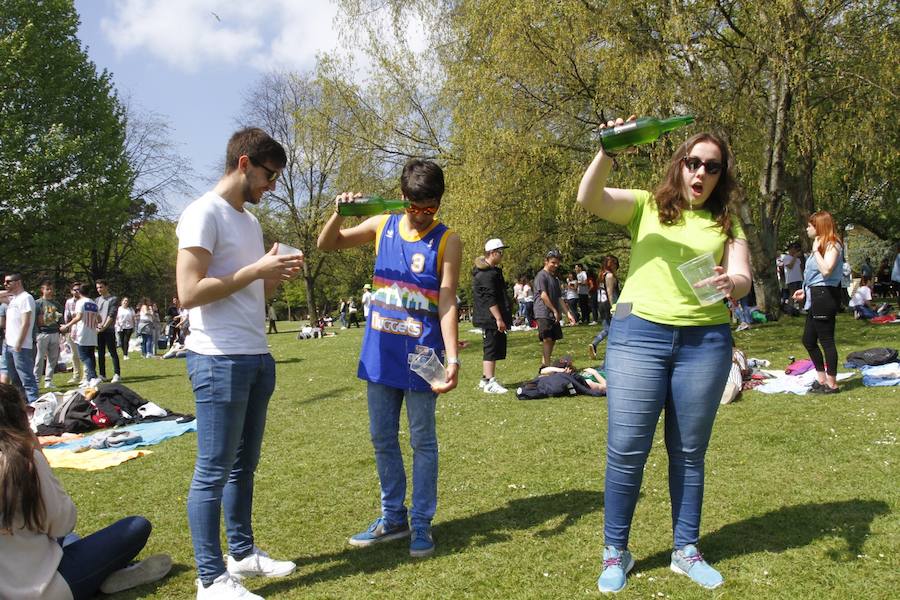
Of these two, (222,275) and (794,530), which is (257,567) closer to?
(222,275)

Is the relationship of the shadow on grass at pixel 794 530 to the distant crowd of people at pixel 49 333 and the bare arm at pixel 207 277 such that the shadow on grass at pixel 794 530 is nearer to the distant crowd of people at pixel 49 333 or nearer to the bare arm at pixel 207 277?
the bare arm at pixel 207 277

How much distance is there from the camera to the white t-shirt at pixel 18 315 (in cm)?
930

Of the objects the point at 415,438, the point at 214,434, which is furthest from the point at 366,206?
the point at 214,434

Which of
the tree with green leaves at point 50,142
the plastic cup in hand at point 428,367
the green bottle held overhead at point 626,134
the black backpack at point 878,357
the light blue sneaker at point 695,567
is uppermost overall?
the tree with green leaves at point 50,142

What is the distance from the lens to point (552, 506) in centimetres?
436

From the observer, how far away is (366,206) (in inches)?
148

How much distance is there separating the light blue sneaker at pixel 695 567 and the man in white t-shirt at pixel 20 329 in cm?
910

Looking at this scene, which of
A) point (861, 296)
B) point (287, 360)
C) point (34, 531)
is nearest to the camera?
point (34, 531)

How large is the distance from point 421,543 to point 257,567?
0.84m

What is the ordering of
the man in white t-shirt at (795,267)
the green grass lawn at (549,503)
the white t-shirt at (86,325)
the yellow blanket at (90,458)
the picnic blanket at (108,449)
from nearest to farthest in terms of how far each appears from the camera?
the green grass lawn at (549,503), the yellow blanket at (90,458), the picnic blanket at (108,449), the white t-shirt at (86,325), the man in white t-shirt at (795,267)

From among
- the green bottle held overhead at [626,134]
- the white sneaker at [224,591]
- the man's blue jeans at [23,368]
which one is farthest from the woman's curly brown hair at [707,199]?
the man's blue jeans at [23,368]

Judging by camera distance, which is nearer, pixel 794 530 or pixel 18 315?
pixel 794 530

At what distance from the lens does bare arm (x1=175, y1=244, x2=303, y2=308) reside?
2928 millimetres

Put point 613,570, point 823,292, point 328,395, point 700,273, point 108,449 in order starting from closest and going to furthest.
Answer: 1. point 700,273
2. point 613,570
3. point 108,449
4. point 823,292
5. point 328,395
